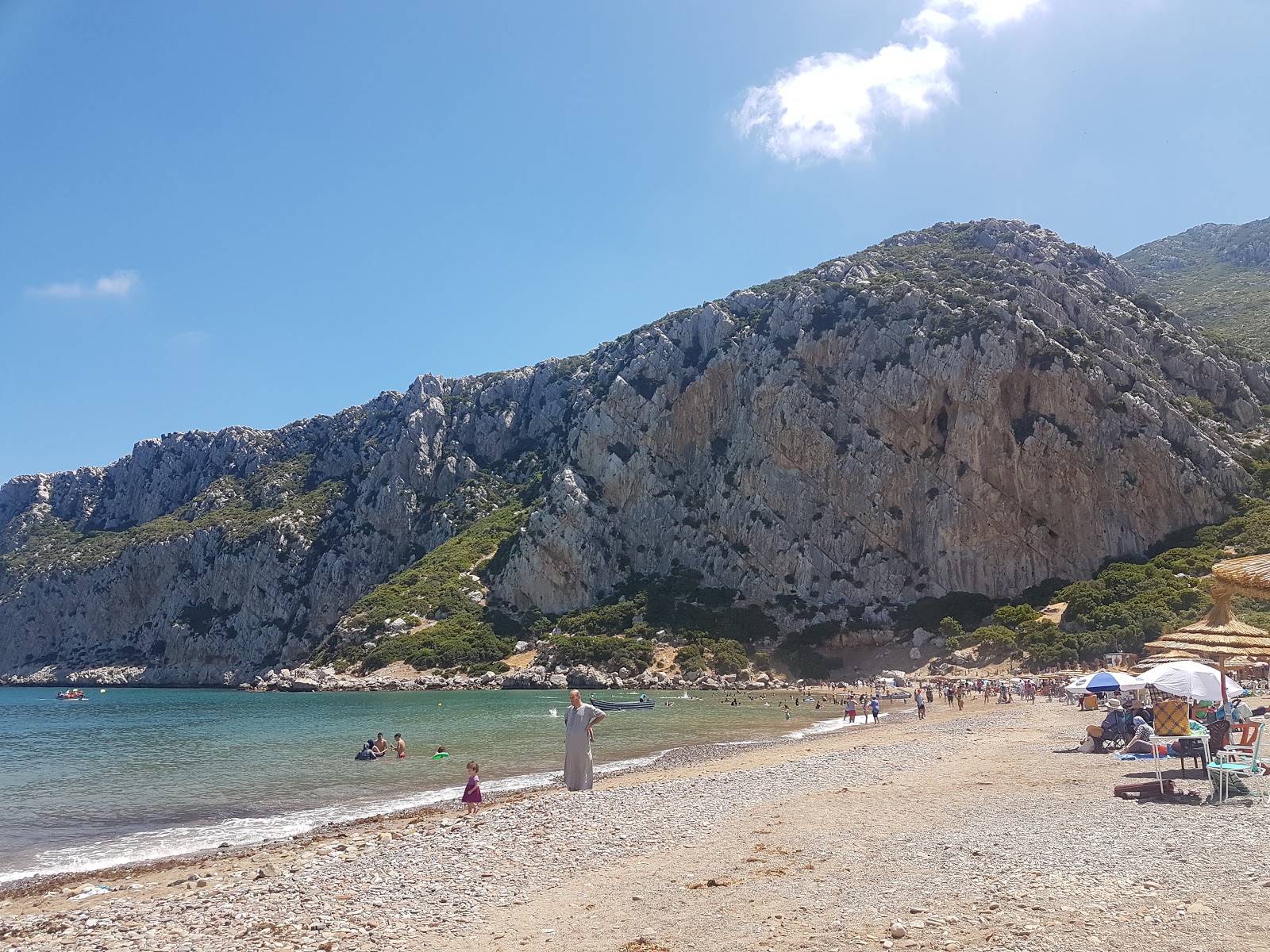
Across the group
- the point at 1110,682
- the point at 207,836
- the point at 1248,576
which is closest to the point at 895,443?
the point at 1110,682

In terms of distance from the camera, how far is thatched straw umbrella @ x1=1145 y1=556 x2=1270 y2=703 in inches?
476

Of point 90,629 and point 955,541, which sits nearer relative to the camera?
point 955,541

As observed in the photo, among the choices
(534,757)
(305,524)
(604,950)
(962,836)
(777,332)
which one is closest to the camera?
(604,950)

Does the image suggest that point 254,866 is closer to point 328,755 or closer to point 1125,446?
point 328,755

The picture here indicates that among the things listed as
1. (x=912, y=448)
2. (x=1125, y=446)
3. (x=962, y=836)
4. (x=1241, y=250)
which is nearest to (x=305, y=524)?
(x=912, y=448)

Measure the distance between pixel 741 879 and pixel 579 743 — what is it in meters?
5.38

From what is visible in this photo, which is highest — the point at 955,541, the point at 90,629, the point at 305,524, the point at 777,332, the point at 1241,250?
the point at 1241,250

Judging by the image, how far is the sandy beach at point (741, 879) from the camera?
5.69 metres

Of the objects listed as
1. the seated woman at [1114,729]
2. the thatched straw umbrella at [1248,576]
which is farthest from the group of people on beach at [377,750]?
the thatched straw umbrella at [1248,576]

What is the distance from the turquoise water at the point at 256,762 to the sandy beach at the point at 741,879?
310 cm

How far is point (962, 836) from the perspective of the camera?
857cm

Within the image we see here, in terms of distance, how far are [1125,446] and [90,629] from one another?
117m

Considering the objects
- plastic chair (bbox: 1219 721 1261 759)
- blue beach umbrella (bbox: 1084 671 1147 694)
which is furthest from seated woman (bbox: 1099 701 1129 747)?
plastic chair (bbox: 1219 721 1261 759)

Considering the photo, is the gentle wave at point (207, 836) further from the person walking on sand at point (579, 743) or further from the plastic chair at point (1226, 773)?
the plastic chair at point (1226, 773)
